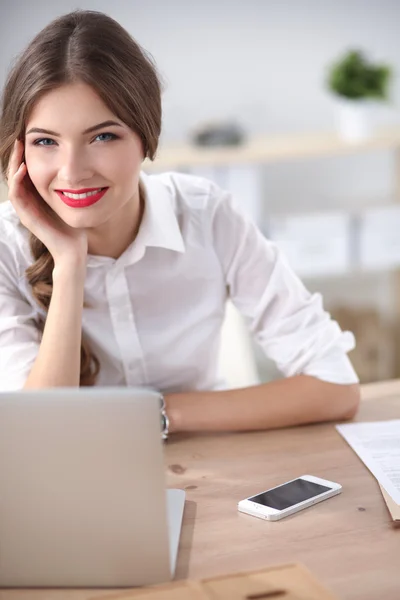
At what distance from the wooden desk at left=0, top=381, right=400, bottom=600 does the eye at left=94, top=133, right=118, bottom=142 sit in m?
0.52

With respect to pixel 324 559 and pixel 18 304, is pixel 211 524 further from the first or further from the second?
pixel 18 304

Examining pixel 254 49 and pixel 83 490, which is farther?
pixel 254 49

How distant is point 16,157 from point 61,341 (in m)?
0.33

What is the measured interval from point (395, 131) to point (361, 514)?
112 inches

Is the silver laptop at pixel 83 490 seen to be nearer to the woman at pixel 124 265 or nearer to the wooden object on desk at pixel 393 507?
the wooden object on desk at pixel 393 507

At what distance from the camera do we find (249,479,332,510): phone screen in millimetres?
1150

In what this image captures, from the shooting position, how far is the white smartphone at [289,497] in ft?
3.70

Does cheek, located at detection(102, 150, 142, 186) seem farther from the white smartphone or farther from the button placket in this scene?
the white smartphone

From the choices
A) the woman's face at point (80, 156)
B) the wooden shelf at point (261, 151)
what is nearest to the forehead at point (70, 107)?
the woman's face at point (80, 156)

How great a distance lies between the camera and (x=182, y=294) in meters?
1.66

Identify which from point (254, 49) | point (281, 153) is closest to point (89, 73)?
point (281, 153)

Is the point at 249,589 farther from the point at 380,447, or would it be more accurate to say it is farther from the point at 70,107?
the point at 70,107

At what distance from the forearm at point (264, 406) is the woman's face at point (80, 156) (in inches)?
14.0

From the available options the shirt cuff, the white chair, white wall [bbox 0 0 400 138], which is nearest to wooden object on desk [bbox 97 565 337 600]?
the shirt cuff
